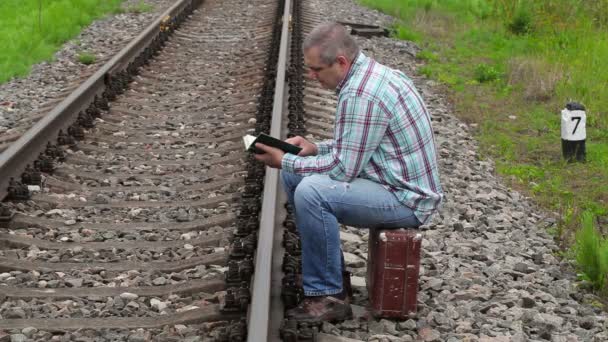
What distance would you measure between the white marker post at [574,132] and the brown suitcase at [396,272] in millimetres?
3141

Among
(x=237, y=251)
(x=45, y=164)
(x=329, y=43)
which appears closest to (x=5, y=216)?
(x=45, y=164)

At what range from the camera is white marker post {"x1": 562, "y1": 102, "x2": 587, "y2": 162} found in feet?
Result: 22.3

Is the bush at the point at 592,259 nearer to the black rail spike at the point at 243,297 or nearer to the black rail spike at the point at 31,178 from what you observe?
the black rail spike at the point at 243,297

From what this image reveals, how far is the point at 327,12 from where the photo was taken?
14.2 metres

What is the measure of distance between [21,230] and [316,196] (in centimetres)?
194

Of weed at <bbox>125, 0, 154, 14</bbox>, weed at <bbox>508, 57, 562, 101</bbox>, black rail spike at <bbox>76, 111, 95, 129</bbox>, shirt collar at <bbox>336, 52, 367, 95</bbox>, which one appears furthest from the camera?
weed at <bbox>125, 0, 154, 14</bbox>

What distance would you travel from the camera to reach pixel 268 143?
411cm

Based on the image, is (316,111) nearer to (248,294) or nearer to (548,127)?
(548,127)

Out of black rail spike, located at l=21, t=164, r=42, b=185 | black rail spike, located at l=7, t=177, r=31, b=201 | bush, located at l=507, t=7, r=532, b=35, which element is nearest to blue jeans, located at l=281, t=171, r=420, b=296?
black rail spike, located at l=7, t=177, r=31, b=201

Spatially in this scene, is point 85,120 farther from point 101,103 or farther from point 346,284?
point 346,284

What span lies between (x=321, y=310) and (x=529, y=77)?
612 centimetres

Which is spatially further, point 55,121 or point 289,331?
point 55,121

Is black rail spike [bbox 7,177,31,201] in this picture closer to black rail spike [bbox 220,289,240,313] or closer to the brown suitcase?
black rail spike [bbox 220,289,240,313]

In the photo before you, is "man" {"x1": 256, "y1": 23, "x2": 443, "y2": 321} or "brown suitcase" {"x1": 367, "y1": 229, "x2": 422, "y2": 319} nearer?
"man" {"x1": 256, "y1": 23, "x2": 443, "y2": 321}
